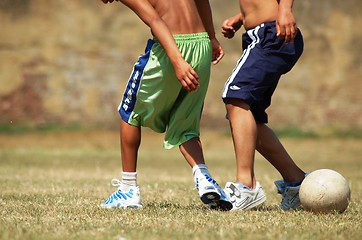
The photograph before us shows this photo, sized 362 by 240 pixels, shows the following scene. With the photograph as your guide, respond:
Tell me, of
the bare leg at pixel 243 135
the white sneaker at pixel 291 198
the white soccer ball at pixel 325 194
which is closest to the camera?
the white soccer ball at pixel 325 194

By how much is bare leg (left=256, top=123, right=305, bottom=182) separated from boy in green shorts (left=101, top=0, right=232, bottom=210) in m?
0.51

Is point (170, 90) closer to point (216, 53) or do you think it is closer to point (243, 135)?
point (243, 135)

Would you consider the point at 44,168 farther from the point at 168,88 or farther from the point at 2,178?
the point at 168,88

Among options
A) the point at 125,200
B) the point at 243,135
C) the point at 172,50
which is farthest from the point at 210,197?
the point at 172,50

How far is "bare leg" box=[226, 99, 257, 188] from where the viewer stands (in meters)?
5.06

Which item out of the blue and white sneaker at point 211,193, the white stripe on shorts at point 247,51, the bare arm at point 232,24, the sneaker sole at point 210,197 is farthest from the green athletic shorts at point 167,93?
the bare arm at point 232,24

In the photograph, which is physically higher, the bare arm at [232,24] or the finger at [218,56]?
the bare arm at [232,24]

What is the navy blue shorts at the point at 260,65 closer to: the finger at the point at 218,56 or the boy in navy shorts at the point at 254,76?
the boy in navy shorts at the point at 254,76

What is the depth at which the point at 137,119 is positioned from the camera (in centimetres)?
512

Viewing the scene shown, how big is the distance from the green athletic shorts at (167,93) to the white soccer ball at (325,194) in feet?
2.85

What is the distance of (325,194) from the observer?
479 centimetres

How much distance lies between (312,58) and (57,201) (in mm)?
14113

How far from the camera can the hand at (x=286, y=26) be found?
193 inches

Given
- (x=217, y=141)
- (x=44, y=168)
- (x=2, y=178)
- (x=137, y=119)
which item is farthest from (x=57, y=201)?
(x=217, y=141)
